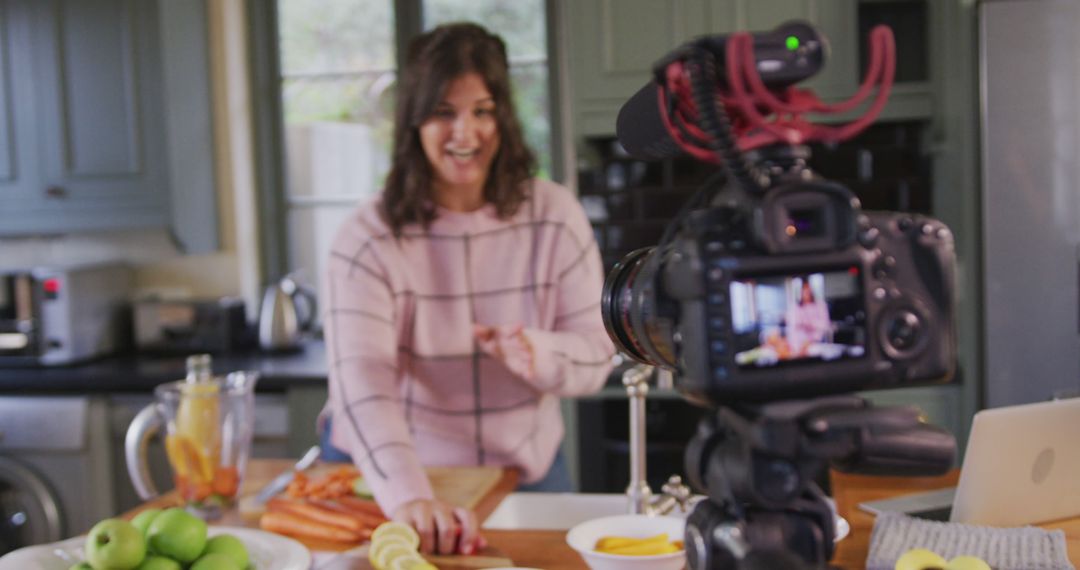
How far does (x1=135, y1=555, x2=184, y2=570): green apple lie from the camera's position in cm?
125

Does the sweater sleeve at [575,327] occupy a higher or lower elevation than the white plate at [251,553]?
higher

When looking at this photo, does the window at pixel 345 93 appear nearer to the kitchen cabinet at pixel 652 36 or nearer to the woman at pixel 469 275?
the kitchen cabinet at pixel 652 36

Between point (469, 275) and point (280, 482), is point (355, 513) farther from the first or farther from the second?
point (469, 275)

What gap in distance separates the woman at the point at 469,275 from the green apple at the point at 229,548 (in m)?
0.50

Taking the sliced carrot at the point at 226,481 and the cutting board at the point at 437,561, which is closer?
the cutting board at the point at 437,561

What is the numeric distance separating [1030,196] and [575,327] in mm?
1389

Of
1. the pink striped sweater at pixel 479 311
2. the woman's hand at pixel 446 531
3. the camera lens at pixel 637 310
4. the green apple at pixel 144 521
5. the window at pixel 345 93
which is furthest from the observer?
the window at pixel 345 93

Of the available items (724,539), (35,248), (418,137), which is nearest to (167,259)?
(35,248)

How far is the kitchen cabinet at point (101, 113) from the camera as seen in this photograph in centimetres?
334

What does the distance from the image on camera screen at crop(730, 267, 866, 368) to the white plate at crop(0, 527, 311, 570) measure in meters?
0.81

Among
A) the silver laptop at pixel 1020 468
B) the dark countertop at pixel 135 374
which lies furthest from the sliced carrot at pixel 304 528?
the dark countertop at pixel 135 374

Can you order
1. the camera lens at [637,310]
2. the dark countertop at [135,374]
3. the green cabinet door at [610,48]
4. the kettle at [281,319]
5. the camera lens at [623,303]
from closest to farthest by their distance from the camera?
1. the camera lens at [637,310]
2. the camera lens at [623,303]
3. the dark countertop at [135,374]
4. the green cabinet door at [610,48]
5. the kettle at [281,319]

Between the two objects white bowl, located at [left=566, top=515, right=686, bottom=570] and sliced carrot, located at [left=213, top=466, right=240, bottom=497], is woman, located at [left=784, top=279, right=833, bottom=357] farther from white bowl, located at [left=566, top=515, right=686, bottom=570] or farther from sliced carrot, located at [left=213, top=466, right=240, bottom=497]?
Result: sliced carrot, located at [left=213, top=466, right=240, bottom=497]

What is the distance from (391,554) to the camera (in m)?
1.32
